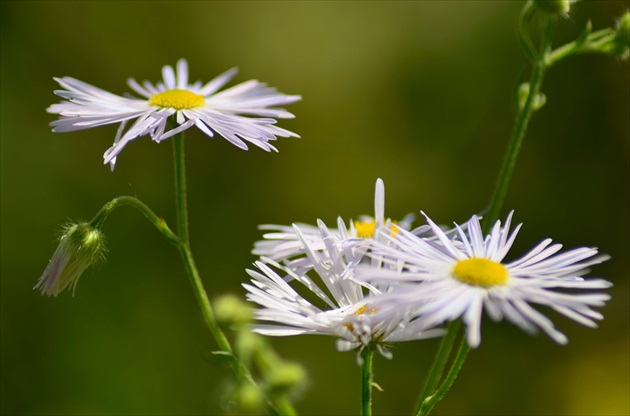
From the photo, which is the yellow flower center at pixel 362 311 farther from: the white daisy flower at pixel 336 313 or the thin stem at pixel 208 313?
the thin stem at pixel 208 313

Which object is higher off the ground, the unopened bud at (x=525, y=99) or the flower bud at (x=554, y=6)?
the flower bud at (x=554, y=6)

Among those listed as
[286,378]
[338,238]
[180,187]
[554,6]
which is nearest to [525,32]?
[554,6]

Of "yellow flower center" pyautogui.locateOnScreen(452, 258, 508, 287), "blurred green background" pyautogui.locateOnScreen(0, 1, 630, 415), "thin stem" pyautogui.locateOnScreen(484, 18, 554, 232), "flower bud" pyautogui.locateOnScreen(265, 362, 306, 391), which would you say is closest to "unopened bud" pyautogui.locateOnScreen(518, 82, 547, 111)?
"thin stem" pyautogui.locateOnScreen(484, 18, 554, 232)

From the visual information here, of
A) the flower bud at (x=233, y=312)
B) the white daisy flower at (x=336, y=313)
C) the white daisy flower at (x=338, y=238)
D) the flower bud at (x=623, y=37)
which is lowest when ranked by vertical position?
the flower bud at (x=233, y=312)

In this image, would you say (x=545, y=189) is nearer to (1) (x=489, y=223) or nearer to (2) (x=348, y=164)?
(2) (x=348, y=164)

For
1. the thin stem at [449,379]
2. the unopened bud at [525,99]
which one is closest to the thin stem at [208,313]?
the thin stem at [449,379]

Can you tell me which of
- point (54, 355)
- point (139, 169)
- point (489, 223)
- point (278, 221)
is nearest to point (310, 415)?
point (278, 221)

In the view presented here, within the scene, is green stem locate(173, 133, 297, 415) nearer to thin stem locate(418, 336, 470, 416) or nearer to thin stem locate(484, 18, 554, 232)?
thin stem locate(418, 336, 470, 416)
